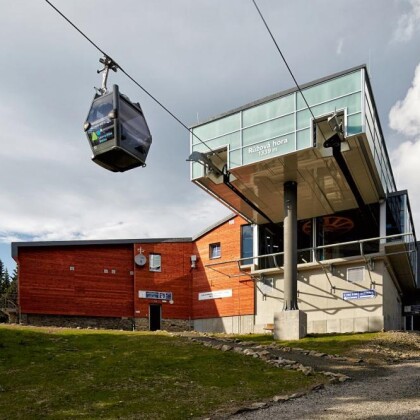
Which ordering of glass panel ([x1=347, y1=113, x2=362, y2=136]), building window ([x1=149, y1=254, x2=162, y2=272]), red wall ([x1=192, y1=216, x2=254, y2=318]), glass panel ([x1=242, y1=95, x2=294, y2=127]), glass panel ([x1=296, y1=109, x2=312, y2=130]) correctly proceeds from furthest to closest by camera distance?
building window ([x1=149, y1=254, x2=162, y2=272]), red wall ([x1=192, y1=216, x2=254, y2=318]), glass panel ([x1=242, y1=95, x2=294, y2=127]), glass panel ([x1=296, y1=109, x2=312, y2=130]), glass panel ([x1=347, y1=113, x2=362, y2=136])

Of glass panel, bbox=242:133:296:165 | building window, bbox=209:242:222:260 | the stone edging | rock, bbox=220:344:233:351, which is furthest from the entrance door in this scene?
rock, bbox=220:344:233:351

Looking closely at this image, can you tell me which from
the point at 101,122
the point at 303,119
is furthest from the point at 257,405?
the point at 303,119

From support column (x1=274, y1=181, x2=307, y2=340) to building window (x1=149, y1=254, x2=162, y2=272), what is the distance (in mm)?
14120

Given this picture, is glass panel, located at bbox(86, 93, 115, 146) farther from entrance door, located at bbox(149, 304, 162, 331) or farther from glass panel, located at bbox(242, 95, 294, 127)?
entrance door, located at bbox(149, 304, 162, 331)

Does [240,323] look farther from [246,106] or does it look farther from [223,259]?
[246,106]

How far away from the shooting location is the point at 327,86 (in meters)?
23.1

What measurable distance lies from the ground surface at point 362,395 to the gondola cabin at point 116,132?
5131mm

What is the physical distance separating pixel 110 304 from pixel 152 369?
75.1ft

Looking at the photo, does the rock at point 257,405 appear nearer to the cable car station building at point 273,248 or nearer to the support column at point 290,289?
the cable car station building at point 273,248

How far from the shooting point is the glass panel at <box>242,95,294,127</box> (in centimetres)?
2425

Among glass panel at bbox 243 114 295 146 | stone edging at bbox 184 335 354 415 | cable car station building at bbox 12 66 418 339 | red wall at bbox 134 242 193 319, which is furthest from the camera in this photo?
red wall at bbox 134 242 193 319

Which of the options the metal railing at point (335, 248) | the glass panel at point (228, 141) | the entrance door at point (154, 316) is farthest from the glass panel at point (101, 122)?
the entrance door at point (154, 316)

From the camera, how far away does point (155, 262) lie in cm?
3766

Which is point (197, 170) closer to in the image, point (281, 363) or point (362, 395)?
point (281, 363)
